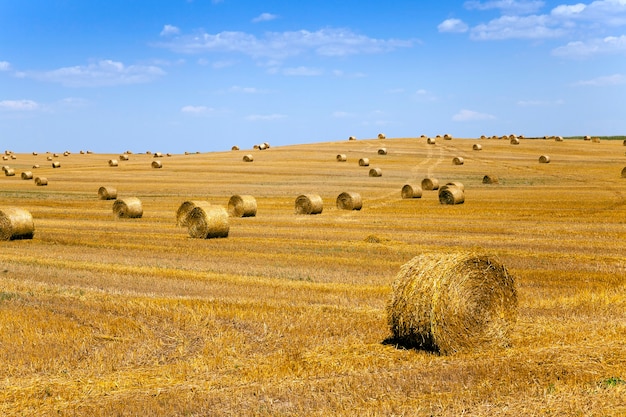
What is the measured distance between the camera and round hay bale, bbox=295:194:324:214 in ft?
111

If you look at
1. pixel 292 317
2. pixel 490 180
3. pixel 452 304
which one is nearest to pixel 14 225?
pixel 292 317

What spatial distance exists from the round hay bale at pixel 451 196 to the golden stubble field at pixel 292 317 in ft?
4.44

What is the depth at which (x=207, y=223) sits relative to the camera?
25219mm

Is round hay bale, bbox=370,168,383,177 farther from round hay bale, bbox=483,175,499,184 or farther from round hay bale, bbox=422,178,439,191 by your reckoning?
round hay bale, bbox=422,178,439,191

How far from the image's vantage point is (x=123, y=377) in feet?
30.3

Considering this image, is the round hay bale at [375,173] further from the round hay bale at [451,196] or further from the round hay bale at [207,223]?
the round hay bale at [207,223]

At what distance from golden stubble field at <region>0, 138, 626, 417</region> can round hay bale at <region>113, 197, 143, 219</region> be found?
2.32ft

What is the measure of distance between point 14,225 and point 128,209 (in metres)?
7.97

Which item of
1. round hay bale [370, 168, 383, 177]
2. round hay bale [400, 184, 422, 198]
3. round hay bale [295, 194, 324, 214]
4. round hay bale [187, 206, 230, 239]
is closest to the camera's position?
round hay bale [187, 206, 230, 239]

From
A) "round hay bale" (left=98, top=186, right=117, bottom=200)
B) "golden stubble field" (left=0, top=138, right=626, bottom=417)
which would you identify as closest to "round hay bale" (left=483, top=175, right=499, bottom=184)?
"golden stubble field" (left=0, top=138, right=626, bottom=417)

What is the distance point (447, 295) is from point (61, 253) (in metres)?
A: 14.7

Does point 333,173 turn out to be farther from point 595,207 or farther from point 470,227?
point 470,227

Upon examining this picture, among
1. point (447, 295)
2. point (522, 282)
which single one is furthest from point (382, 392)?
point (522, 282)

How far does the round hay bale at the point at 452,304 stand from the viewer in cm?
1070
